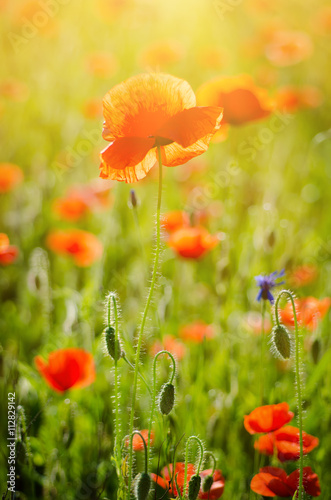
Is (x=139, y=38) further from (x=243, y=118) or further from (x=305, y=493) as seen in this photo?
(x=305, y=493)

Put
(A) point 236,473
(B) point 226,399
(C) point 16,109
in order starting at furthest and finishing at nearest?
(C) point 16,109
(B) point 226,399
(A) point 236,473

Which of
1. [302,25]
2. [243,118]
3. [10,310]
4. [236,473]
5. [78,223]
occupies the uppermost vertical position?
[302,25]

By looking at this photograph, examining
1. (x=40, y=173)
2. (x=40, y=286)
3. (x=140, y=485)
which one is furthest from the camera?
(x=40, y=173)

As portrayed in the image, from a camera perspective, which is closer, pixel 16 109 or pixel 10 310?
pixel 10 310

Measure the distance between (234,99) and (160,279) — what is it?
0.78 m

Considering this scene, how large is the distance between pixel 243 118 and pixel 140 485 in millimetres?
1456

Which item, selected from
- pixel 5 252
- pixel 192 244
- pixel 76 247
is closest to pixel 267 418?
pixel 192 244

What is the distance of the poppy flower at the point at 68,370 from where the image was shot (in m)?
1.47

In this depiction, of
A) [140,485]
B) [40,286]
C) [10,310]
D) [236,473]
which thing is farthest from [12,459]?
[10,310]

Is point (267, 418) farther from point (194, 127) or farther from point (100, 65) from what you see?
point (100, 65)

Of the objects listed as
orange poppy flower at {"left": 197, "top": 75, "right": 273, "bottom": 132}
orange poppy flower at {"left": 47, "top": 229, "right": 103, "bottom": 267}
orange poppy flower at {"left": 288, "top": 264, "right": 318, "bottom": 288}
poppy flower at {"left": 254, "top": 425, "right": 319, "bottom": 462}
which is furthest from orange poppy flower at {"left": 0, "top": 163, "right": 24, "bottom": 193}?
poppy flower at {"left": 254, "top": 425, "right": 319, "bottom": 462}

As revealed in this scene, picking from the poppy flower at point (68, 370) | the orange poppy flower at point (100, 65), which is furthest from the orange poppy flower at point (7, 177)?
the poppy flower at point (68, 370)

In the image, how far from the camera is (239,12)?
5.38 meters

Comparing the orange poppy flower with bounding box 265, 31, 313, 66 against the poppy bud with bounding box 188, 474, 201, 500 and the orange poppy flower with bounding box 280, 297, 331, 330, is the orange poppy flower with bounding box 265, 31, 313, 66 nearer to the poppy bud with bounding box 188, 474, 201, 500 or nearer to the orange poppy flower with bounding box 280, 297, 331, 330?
the orange poppy flower with bounding box 280, 297, 331, 330
